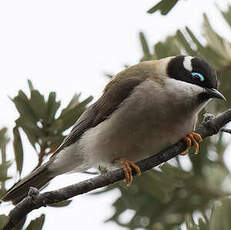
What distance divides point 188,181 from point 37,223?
161 centimetres

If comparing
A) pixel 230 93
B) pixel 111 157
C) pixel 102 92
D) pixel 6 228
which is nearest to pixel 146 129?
pixel 111 157

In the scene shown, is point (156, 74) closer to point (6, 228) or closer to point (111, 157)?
point (111, 157)

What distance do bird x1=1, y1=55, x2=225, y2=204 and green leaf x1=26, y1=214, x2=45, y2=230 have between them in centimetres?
98

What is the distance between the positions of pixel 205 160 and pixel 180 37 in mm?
998

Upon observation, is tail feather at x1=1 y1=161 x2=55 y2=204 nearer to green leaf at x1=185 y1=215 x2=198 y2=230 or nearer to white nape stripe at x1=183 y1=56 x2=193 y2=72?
white nape stripe at x1=183 y1=56 x2=193 y2=72

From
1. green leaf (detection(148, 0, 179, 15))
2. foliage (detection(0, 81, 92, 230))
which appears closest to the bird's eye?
foliage (detection(0, 81, 92, 230))

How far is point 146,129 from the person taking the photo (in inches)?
143

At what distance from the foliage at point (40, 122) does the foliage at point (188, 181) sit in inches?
31.4

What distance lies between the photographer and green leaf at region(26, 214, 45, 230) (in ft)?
7.54

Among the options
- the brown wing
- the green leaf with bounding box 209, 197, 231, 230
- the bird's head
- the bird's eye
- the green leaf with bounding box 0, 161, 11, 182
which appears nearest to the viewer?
the green leaf with bounding box 209, 197, 231, 230

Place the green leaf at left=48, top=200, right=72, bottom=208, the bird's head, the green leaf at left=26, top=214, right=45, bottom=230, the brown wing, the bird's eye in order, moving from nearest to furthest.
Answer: the green leaf at left=26, top=214, right=45, bottom=230 → the green leaf at left=48, top=200, right=72, bottom=208 → the bird's head → the bird's eye → the brown wing

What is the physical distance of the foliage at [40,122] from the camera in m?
2.75

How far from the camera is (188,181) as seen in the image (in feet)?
11.8

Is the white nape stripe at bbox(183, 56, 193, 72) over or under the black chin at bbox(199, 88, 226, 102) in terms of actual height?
Answer: over
